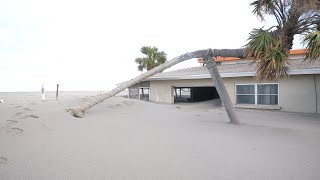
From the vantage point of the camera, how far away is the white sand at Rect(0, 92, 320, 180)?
4.89 m

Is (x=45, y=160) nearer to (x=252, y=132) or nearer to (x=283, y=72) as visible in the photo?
(x=252, y=132)

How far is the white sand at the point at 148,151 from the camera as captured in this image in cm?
489

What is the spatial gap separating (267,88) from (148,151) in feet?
39.2

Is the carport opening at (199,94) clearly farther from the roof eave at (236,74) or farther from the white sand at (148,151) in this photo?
the white sand at (148,151)

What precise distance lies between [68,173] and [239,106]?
1402 cm

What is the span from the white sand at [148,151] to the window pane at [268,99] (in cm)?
654

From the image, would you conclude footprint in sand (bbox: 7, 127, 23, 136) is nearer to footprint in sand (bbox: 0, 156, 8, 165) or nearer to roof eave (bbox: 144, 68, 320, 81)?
footprint in sand (bbox: 0, 156, 8, 165)

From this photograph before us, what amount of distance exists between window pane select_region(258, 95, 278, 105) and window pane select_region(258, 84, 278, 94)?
24 cm

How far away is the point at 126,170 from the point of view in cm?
499

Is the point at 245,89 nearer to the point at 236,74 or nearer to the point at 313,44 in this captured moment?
the point at 236,74

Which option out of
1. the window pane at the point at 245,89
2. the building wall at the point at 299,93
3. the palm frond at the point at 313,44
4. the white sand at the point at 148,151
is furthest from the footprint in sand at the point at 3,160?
the window pane at the point at 245,89

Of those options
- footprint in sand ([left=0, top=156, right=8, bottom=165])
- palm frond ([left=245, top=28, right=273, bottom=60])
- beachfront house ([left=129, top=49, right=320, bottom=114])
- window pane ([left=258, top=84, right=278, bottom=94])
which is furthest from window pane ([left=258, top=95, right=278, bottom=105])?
footprint in sand ([left=0, top=156, right=8, bottom=165])

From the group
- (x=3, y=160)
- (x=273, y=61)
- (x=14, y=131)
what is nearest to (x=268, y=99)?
(x=273, y=61)

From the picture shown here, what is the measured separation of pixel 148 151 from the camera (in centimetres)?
621
